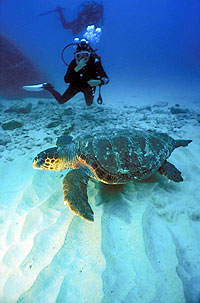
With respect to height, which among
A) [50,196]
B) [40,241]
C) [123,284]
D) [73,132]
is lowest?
[123,284]

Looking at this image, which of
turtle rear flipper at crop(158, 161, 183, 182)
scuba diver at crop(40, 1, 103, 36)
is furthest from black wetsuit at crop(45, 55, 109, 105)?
scuba diver at crop(40, 1, 103, 36)

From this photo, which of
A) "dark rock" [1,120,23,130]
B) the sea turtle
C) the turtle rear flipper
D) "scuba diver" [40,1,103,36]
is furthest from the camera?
"scuba diver" [40,1,103,36]

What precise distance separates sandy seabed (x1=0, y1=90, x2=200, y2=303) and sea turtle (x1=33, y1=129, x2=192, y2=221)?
322 millimetres

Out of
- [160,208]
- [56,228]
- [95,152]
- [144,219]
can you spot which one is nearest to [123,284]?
[144,219]

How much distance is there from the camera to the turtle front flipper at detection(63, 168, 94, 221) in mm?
1581

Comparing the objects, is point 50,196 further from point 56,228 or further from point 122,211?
point 122,211

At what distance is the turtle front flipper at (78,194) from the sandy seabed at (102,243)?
11.8 inches

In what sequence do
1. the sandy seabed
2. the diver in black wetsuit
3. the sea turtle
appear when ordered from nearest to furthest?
the sandy seabed → the sea turtle → the diver in black wetsuit

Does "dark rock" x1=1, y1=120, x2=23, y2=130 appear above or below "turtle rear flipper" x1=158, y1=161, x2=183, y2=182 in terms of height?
above

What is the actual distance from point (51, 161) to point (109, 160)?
104cm

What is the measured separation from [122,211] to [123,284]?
0.78m

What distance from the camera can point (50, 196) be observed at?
221 centimetres

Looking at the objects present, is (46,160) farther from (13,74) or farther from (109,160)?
(13,74)

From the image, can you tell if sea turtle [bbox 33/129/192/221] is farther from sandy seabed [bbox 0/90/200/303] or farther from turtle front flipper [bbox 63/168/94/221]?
sandy seabed [bbox 0/90/200/303]
